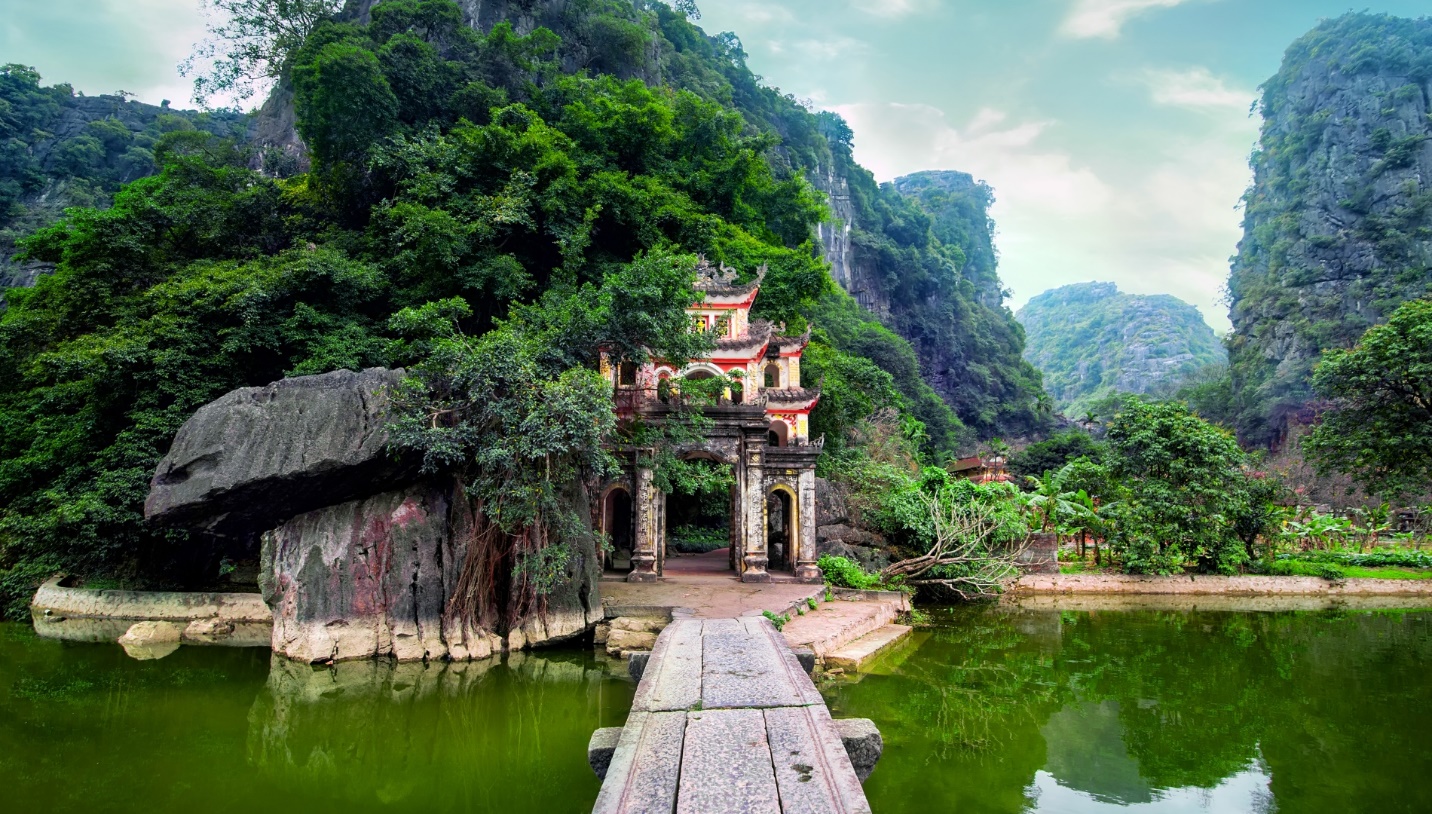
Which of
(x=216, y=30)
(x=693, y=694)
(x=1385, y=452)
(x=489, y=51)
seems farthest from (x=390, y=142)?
(x=1385, y=452)

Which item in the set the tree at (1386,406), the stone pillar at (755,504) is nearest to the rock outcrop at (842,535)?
the stone pillar at (755,504)

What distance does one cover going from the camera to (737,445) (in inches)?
588

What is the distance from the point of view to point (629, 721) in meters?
4.82

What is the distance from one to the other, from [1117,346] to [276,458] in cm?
9160

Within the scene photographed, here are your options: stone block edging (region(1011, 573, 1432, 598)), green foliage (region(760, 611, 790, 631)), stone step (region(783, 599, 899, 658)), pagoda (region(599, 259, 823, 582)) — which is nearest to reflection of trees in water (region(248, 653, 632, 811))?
green foliage (region(760, 611, 790, 631))

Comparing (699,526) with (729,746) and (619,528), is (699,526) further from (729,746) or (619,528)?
(729,746)

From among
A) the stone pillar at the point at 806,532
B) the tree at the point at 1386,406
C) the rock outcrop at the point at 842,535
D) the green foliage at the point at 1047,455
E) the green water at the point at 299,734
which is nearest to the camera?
the green water at the point at 299,734

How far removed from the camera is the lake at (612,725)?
6020mm

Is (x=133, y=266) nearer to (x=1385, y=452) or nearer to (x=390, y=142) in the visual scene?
(x=390, y=142)

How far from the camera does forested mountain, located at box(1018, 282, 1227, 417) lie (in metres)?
77.5

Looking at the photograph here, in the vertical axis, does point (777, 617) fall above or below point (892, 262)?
below

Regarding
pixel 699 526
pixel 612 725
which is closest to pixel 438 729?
pixel 612 725

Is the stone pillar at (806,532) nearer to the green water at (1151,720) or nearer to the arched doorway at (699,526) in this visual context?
the arched doorway at (699,526)

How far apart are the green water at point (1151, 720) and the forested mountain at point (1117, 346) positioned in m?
63.7
